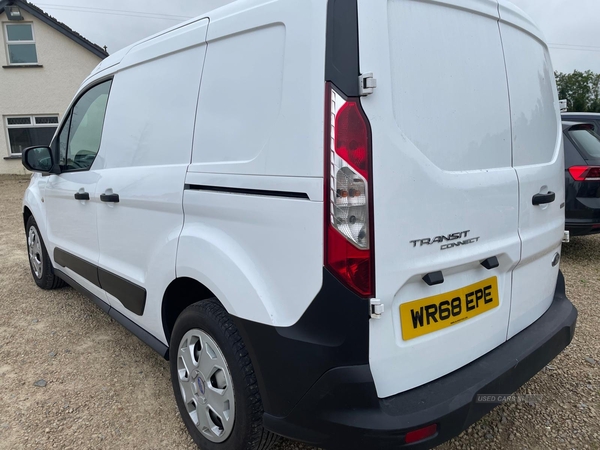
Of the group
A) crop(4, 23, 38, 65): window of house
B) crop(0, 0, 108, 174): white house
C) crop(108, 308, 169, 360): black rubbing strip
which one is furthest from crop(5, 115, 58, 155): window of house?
crop(108, 308, 169, 360): black rubbing strip

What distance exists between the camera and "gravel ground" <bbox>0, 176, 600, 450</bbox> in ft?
7.36

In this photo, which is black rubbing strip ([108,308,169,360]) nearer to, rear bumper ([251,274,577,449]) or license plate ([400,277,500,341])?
rear bumper ([251,274,577,449])

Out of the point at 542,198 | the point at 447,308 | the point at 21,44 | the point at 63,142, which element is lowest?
the point at 447,308

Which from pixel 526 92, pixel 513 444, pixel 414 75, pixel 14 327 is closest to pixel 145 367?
pixel 14 327

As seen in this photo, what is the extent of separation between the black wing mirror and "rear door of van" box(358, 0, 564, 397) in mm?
2976

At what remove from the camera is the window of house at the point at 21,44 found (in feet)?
51.5

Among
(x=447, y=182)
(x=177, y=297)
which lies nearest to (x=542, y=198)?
(x=447, y=182)

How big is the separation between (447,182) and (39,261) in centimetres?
419

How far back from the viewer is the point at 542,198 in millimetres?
2059

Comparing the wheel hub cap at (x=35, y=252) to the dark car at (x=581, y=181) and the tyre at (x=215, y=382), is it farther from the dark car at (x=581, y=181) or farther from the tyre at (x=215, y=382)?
the dark car at (x=581, y=181)

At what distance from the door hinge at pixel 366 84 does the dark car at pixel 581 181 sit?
174 inches

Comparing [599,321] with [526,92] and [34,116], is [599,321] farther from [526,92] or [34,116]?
[34,116]

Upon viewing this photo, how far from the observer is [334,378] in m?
1.51

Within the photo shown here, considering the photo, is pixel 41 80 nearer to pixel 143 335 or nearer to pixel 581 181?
pixel 143 335
